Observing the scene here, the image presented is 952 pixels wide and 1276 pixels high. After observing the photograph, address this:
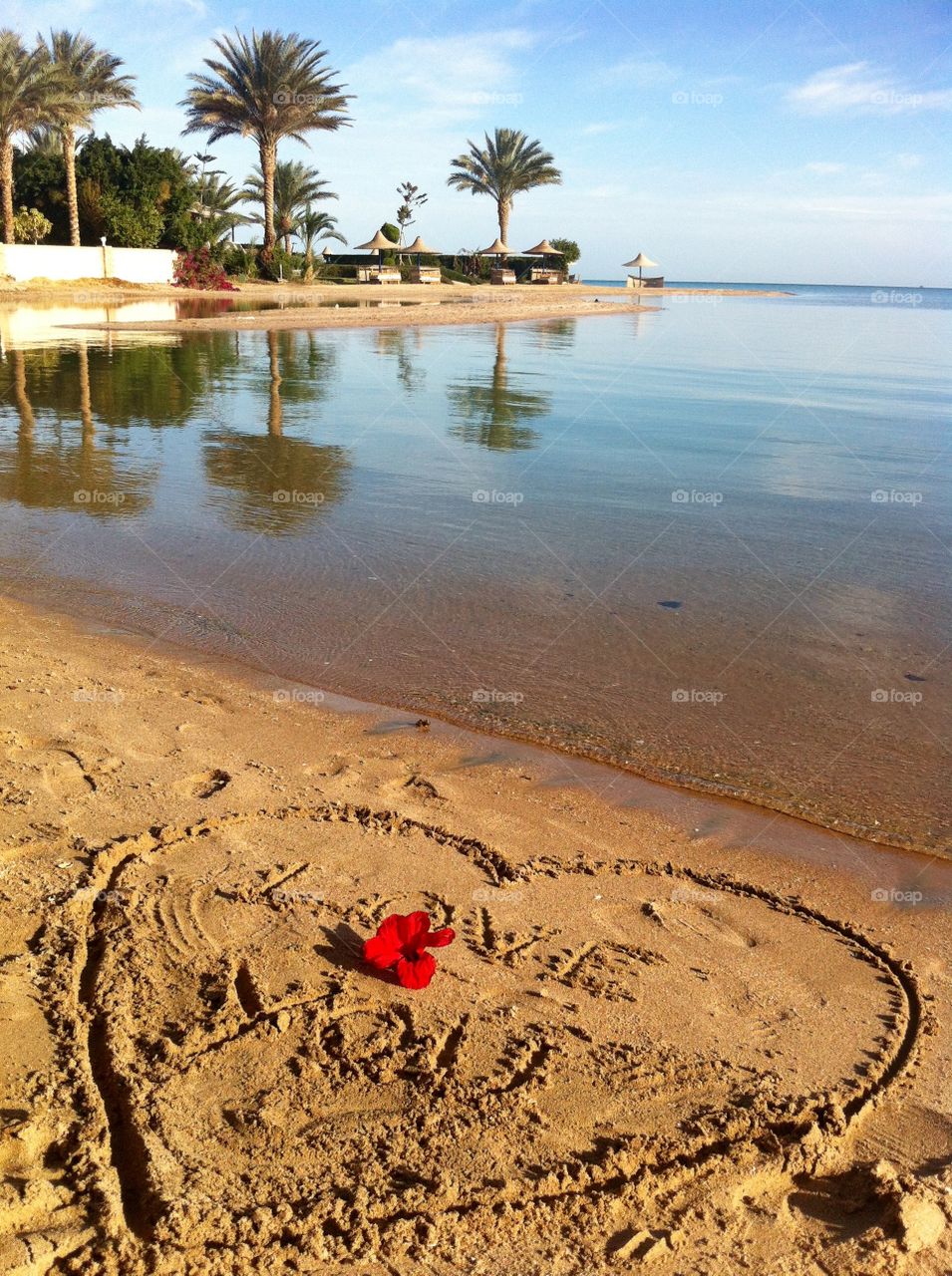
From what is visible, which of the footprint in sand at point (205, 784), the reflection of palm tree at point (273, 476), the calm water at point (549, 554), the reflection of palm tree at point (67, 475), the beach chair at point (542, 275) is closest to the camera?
the footprint in sand at point (205, 784)

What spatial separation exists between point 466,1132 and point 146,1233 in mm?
806

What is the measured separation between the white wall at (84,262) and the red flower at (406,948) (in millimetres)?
42671

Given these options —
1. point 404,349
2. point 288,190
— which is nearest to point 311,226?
point 288,190

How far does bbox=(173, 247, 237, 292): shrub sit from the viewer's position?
46.7 m

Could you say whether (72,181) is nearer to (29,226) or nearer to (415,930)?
(29,226)

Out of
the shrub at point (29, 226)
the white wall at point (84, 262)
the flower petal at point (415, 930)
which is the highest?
the shrub at point (29, 226)

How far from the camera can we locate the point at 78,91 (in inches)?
1684

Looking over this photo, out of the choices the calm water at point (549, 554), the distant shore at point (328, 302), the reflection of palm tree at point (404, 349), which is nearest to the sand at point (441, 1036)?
the calm water at point (549, 554)

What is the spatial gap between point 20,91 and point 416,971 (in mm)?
44516

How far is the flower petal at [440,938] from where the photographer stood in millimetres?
3375

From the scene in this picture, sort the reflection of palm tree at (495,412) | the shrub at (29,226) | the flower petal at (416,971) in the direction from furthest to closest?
the shrub at (29,226)
the reflection of palm tree at (495,412)
the flower petal at (416,971)

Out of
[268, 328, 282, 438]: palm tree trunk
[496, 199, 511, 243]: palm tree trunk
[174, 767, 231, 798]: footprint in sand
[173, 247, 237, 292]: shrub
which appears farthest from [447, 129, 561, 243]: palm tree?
[174, 767, 231, 798]: footprint in sand

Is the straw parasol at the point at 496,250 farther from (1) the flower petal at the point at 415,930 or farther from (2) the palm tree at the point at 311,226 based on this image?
(1) the flower petal at the point at 415,930

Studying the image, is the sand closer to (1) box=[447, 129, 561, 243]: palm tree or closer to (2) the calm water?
(2) the calm water
